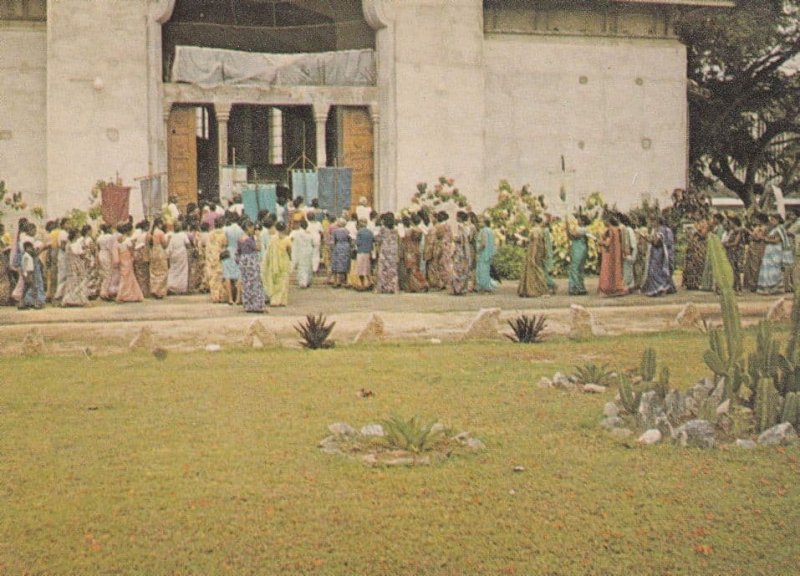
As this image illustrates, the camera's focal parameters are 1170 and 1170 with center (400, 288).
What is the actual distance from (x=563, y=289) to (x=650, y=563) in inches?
586

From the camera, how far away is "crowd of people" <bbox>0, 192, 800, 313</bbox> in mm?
17844

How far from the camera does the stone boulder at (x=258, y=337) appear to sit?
13242 millimetres

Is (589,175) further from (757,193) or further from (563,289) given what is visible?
(757,193)

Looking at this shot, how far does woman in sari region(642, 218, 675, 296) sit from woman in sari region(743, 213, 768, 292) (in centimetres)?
139

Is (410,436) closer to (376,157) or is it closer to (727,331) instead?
(727,331)

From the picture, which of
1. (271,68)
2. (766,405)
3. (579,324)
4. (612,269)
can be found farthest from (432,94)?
(766,405)

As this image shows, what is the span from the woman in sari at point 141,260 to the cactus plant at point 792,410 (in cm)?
1262

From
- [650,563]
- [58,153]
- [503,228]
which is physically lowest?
[650,563]

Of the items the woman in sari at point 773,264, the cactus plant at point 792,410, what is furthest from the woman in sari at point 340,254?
the cactus plant at point 792,410

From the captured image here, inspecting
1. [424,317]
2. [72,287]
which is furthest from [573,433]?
[72,287]

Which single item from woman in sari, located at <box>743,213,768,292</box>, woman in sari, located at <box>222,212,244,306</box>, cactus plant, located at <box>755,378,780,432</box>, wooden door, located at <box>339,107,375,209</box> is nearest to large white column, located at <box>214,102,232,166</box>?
wooden door, located at <box>339,107,375,209</box>

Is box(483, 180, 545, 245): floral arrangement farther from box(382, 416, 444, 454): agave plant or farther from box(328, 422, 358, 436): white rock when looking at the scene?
box(382, 416, 444, 454): agave plant

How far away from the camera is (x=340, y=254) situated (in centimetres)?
2052

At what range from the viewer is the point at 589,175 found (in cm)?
2666
